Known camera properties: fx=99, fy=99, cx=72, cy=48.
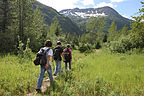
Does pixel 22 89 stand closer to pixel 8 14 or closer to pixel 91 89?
pixel 91 89

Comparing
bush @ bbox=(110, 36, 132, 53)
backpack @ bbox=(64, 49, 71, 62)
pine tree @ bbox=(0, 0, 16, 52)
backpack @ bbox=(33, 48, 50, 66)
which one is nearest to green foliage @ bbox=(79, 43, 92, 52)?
bush @ bbox=(110, 36, 132, 53)

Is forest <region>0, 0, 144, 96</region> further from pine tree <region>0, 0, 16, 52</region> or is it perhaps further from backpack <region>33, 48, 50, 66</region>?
backpack <region>33, 48, 50, 66</region>

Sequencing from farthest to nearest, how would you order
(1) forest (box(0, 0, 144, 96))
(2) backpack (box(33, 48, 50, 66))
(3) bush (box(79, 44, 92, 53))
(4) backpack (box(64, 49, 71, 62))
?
(3) bush (box(79, 44, 92, 53)) → (4) backpack (box(64, 49, 71, 62)) → (1) forest (box(0, 0, 144, 96)) → (2) backpack (box(33, 48, 50, 66))

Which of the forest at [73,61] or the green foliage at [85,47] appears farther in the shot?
the green foliage at [85,47]

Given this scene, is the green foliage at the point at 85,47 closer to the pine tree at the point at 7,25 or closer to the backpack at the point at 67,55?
the pine tree at the point at 7,25

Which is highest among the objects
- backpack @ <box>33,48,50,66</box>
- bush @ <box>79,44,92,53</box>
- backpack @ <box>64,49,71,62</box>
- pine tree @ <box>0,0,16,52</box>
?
pine tree @ <box>0,0,16,52</box>

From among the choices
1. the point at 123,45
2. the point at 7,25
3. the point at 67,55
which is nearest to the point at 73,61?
the point at 67,55

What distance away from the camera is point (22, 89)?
14.2ft

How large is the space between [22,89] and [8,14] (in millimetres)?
16416

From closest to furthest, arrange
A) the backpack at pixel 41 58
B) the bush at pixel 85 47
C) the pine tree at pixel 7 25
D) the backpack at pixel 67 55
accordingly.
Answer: the backpack at pixel 41 58, the backpack at pixel 67 55, the pine tree at pixel 7 25, the bush at pixel 85 47

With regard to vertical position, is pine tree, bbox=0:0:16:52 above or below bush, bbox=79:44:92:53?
above

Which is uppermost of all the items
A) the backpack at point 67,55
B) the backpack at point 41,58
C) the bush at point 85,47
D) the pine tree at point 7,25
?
the pine tree at point 7,25

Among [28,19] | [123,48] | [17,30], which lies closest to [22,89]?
[17,30]

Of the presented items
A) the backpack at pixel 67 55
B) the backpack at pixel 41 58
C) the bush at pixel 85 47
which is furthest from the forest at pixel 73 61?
the backpack at pixel 41 58
